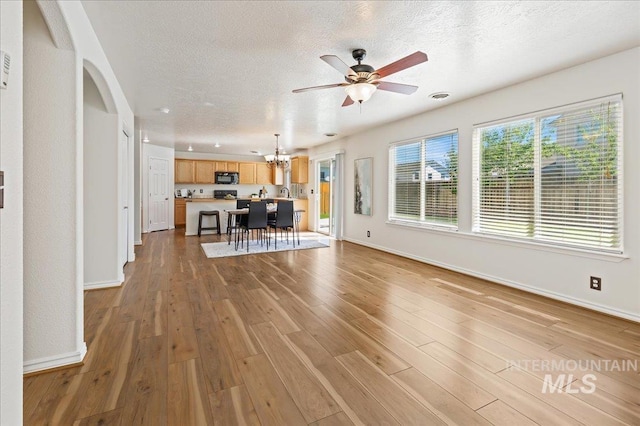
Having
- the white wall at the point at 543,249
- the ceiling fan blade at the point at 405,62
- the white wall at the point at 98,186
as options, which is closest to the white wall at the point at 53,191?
the white wall at the point at 98,186

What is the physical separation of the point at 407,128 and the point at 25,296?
17.0 ft

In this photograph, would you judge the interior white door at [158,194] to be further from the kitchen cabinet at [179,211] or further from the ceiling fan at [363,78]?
the ceiling fan at [363,78]

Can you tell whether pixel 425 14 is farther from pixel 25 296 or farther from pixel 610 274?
pixel 25 296

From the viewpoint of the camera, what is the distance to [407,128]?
535 centimetres

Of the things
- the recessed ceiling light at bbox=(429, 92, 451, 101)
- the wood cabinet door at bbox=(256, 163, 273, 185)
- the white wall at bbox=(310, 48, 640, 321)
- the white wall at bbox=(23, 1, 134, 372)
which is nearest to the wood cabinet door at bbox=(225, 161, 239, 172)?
the wood cabinet door at bbox=(256, 163, 273, 185)

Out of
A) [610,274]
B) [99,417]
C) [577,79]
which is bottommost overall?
[99,417]

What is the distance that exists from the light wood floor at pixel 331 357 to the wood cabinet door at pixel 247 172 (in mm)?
6743

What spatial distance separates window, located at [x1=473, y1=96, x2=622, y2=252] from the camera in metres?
2.92

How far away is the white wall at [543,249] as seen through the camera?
2.78m

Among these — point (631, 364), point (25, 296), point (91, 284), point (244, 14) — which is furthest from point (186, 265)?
point (631, 364)

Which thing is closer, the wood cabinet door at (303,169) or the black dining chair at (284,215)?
the black dining chair at (284,215)

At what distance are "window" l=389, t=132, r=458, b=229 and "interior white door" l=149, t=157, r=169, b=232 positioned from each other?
6.48 m

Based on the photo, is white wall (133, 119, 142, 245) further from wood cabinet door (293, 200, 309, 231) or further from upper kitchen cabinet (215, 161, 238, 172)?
wood cabinet door (293, 200, 309, 231)

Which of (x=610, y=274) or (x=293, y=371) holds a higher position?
(x=610, y=274)
